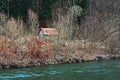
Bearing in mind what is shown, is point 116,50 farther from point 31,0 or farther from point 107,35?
point 31,0

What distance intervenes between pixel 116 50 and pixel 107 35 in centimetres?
399

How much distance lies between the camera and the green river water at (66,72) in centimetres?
3302

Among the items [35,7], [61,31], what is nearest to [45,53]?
[61,31]

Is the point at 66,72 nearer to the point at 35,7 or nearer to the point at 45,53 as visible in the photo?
the point at 45,53

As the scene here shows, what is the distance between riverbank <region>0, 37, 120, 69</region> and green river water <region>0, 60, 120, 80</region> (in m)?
2.15

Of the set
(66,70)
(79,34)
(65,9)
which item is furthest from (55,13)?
(66,70)

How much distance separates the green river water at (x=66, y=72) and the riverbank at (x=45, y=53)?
215cm

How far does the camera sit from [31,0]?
73.0 meters

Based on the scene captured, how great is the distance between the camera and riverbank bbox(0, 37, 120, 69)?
42125 millimetres

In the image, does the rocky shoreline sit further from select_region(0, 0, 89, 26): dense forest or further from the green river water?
select_region(0, 0, 89, 26): dense forest

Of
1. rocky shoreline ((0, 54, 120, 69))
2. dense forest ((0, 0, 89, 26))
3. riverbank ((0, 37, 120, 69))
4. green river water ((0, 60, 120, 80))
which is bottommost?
green river water ((0, 60, 120, 80))

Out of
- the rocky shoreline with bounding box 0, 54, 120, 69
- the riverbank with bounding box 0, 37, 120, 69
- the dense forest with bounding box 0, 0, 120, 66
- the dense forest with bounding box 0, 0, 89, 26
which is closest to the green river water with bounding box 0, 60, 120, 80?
the rocky shoreline with bounding box 0, 54, 120, 69

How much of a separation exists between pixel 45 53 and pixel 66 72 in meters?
8.96

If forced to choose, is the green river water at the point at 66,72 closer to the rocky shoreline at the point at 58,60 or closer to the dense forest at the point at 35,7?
the rocky shoreline at the point at 58,60
